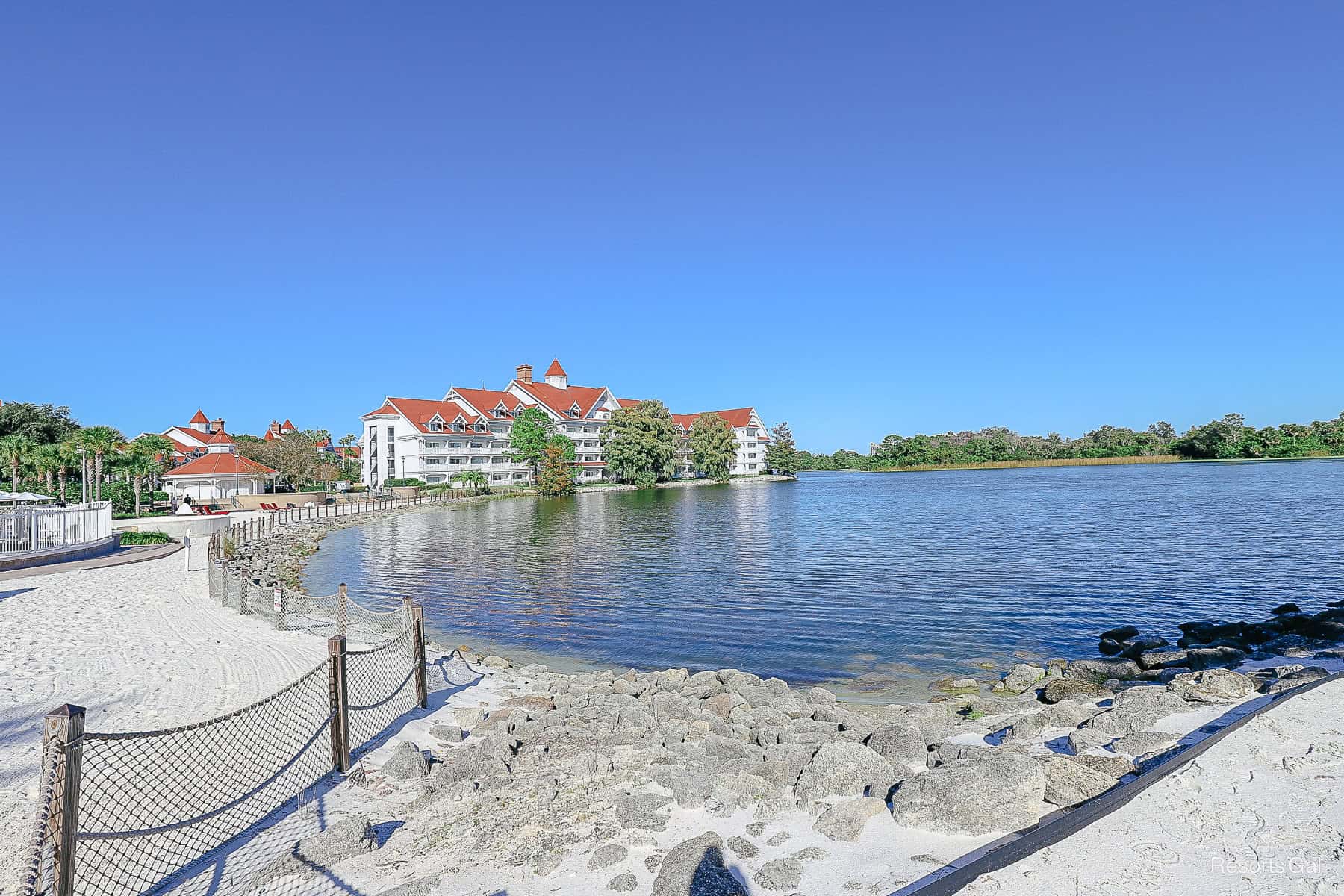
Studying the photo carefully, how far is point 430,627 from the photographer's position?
20.5 metres

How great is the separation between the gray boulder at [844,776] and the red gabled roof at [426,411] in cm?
8463

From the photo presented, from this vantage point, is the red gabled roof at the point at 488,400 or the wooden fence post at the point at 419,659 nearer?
the wooden fence post at the point at 419,659

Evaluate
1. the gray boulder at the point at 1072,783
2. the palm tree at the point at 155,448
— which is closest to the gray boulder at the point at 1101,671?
the gray boulder at the point at 1072,783

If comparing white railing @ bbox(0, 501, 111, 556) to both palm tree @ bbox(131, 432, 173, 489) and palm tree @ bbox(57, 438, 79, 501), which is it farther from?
palm tree @ bbox(131, 432, 173, 489)

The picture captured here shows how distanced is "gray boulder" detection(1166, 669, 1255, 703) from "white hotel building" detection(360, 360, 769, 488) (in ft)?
274

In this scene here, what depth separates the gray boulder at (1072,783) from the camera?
6652mm

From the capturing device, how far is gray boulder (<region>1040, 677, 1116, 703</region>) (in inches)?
484

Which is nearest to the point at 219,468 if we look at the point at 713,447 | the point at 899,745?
the point at 713,447

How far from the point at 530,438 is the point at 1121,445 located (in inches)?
4444

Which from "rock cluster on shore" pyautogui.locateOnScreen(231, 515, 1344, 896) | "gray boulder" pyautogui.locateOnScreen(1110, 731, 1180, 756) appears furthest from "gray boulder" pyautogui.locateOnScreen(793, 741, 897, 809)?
"gray boulder" pyautogui.locateOnScreen(1110, 731, 1180, 756)

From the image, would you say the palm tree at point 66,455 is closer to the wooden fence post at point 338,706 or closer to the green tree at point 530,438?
the green tree at point 530,438

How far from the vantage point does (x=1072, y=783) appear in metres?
6.88

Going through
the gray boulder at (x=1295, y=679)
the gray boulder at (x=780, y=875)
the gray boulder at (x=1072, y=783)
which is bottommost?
the gray boulder at (x=1295, y=679)

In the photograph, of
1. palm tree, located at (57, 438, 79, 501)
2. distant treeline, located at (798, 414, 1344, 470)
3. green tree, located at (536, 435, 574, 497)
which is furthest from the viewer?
distant treeline, located at (798, 414, 1344, 470)
